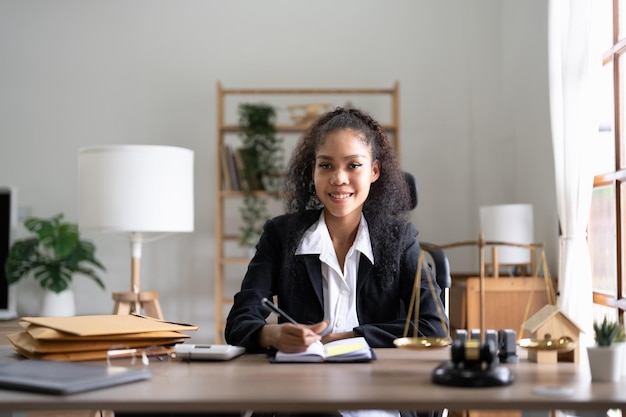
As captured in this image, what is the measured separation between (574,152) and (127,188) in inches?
76.4

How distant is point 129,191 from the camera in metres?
3.23

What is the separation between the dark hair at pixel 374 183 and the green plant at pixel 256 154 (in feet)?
6.83

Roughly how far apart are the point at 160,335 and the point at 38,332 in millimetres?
252

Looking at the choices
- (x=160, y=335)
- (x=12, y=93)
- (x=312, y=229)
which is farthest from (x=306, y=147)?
(x=12, y=93)

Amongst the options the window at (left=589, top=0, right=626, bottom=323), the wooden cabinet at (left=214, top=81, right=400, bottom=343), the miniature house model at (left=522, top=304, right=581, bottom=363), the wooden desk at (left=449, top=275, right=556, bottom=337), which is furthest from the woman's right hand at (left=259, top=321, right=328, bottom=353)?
the wooden cabinet at (left=214, top=81, right=400, bottom=343)

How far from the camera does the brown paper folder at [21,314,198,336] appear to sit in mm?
1548

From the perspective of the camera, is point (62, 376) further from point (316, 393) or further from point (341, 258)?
point (341, 258)

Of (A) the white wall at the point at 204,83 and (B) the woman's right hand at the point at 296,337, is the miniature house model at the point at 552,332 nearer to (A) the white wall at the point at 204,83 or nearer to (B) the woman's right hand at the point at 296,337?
(B) the woman's right hand at the point at 296,337

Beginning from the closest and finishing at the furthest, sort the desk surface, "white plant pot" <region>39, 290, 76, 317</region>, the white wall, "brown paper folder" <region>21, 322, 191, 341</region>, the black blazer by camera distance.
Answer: the desk surface, "brown paper folder" <region>21, 322, 191, 341</region>, the black blazer, "white plant pot" <region>39, 290, 76, 317</region>, the white wall

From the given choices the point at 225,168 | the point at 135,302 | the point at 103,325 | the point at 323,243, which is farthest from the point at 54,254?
the point at 103,325

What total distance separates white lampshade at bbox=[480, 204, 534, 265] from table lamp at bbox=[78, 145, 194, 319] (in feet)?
5.04

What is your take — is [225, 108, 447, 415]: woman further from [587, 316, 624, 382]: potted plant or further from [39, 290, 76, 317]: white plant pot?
[39, 290, 76, 317]: white plant pot

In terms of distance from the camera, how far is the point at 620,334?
1.43 metres

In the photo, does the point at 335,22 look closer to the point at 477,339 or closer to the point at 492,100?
the point at 492,100
